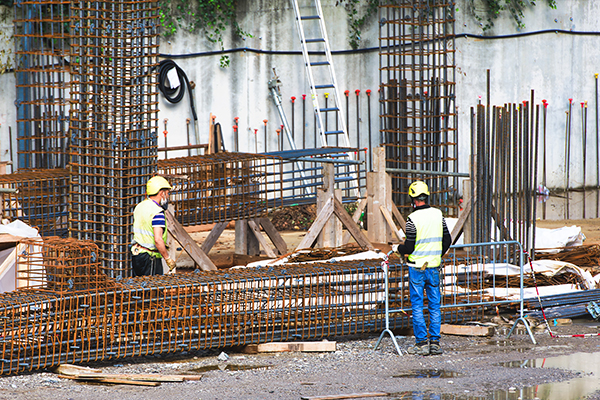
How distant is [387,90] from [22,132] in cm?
733

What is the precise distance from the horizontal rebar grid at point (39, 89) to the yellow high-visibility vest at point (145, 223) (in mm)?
6383

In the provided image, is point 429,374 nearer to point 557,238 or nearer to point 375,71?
point 557,238

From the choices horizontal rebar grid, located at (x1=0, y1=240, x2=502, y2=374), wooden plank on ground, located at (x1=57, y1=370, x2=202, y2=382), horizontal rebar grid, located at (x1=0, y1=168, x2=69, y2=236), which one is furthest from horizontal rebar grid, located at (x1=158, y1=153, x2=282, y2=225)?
wooden plank on ground, located at (x1=57, y1=370, x2=202, y2=382)

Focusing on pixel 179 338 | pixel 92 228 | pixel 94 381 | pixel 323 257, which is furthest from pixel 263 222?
pixel 94 381

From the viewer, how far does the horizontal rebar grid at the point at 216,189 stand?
1130 centimetres

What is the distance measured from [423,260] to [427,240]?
0.63ft

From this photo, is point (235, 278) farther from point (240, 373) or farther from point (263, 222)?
point (263, 222)

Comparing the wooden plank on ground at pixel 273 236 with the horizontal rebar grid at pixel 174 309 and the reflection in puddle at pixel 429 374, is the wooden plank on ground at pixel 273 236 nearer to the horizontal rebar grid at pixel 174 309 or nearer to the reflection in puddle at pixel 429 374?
the horizontal rebar grid at pixel 174 309

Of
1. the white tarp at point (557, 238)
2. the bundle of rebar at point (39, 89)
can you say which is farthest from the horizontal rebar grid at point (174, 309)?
the bundle of rebar at point (39, 89)

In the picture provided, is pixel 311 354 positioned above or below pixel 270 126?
below

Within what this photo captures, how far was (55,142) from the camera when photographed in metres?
15.2

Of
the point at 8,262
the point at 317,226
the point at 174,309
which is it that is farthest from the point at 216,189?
the point at 174,309

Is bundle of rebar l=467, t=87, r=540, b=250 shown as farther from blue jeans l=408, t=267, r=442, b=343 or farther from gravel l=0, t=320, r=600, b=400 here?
blue jeans l=408, t=267, r=442, b=343

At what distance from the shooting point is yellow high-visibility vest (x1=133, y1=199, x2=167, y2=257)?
851 centimetres
